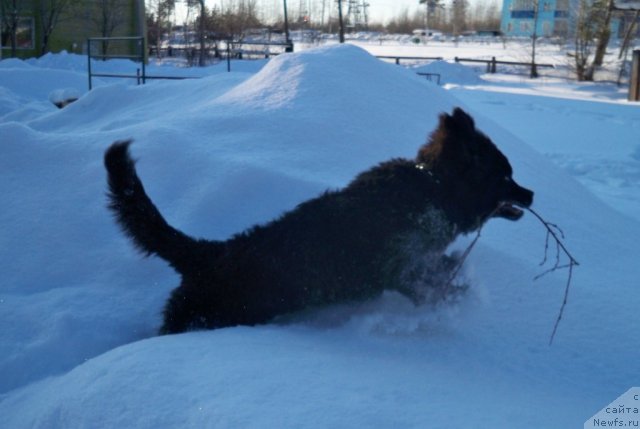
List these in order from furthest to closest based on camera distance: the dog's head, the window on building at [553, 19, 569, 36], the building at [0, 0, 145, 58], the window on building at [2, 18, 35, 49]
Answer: the window on building at [553, 19, 569, 36] < the window on building at [2, 18, 35, 49] < the building at [0, 0, 145, 58] < the dog's head

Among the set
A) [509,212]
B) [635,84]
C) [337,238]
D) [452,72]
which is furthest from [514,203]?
[452,72]

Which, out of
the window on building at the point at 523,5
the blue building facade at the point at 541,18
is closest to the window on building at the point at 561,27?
the blue building facade at the point at 541,18

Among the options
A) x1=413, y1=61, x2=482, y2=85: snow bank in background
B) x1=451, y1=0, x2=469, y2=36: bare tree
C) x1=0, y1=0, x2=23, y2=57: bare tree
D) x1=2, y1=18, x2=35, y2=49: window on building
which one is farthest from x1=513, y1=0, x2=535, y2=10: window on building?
x1=451, y1=0, x2=469, y2=36: bare tree

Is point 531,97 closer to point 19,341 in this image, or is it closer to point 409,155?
point 409,155

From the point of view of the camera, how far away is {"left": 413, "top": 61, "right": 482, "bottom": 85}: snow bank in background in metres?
35.3

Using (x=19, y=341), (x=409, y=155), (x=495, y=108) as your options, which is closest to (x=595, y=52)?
(x=495, y=108)

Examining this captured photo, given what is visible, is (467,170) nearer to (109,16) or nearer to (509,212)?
(509,212)

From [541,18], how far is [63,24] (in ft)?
123

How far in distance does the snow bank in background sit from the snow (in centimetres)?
2845

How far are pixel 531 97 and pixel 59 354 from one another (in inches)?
841

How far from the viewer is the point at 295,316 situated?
375cm

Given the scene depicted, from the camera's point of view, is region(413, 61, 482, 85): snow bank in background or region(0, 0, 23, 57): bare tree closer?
region(0, 0, 23, 57): bare tree

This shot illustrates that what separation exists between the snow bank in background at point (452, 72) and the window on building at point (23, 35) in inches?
842

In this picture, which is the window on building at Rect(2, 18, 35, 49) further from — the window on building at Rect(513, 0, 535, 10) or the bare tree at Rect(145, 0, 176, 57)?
the window on building at Rect(513, 0, 535, 10)
